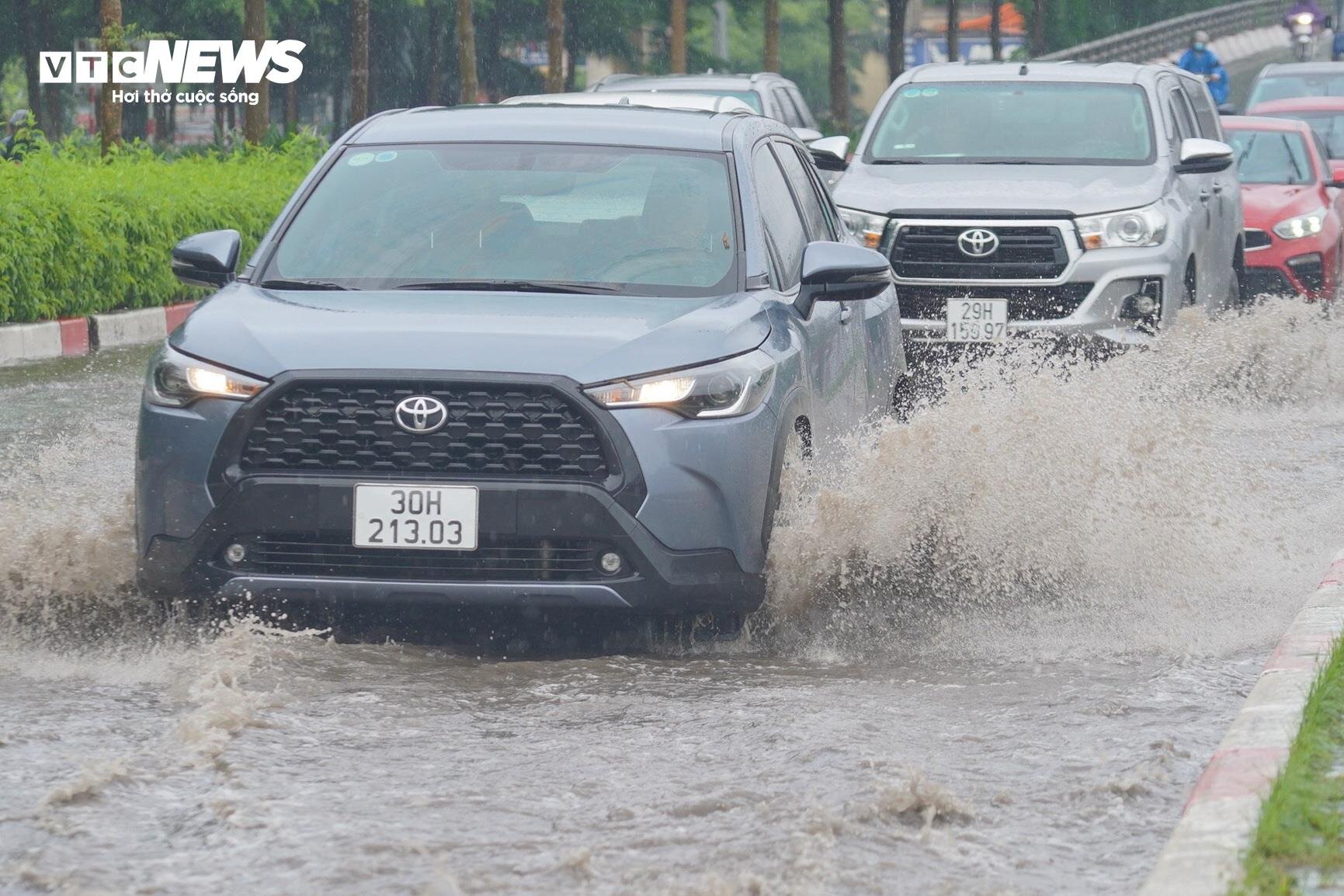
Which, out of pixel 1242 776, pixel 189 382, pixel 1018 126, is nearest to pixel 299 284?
pixel 189 382

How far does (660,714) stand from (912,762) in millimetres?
722

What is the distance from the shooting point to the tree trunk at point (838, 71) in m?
39.7

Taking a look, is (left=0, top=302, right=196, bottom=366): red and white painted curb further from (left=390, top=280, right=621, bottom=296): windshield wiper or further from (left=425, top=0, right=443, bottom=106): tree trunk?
(left=425, top=0, right=443, bottom=106): tree trunk

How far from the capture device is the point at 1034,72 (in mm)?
13359

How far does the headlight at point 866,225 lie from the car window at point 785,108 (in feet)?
27.8

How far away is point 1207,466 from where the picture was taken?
24.7 ft

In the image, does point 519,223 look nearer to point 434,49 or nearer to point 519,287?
point 519,287

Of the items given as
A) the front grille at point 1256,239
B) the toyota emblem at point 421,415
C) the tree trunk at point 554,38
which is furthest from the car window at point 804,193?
the tree trunk at point 554,38

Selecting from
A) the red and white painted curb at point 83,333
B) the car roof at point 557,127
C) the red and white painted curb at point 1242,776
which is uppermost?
the car roof at point 557,127

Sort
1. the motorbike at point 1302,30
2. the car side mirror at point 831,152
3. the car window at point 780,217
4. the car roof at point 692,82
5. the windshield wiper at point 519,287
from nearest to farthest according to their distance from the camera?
the windshield wiper at point 519,287
the car window at point 780,217
the car side mirror at point 831,152
the car roof at point 692,82
the motorbike at point 1302,30

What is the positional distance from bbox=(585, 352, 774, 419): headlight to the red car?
1113 cm

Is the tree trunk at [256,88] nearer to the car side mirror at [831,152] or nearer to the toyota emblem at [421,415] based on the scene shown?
the car side mirror at [831,152]

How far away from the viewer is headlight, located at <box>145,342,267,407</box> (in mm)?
5742

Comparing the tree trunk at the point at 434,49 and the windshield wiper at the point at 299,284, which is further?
the tree trunk at the point at 434,49
